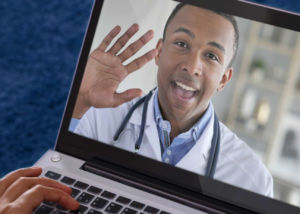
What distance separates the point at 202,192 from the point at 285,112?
0.20 metres

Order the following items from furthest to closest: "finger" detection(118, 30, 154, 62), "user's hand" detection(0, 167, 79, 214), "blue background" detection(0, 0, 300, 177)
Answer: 1. "blue background" detection(0, 0, 300, 177)
2. "finger" detection(118, 30, 154, 62)
3. "user's hand" detection(0, 167, 79, 214)

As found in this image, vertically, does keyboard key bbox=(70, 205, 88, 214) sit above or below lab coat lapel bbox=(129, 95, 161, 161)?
below

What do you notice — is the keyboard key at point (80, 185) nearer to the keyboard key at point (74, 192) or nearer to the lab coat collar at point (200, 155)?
the keyboard key at point (74, 192)

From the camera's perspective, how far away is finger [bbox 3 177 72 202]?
2.61ft

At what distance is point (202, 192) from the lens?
2.75ft

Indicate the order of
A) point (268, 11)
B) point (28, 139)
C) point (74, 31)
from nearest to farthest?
point (268, 11)
point (28, 139)
point (74, 31)

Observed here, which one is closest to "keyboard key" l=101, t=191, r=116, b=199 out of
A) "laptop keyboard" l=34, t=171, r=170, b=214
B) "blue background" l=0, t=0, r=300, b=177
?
"laptop keyboard" l=34, t=171, r=170, b=214

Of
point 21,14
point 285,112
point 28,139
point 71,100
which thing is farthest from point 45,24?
point 285,112

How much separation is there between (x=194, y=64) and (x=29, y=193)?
356mm

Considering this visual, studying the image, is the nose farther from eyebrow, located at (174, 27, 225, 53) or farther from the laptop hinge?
the laptop hinge

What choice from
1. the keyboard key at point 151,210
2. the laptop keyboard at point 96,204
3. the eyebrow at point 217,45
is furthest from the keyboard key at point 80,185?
the eyebrow at point 217,45

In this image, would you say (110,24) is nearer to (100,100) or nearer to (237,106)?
(100,100)

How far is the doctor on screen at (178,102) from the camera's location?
827 millimetres

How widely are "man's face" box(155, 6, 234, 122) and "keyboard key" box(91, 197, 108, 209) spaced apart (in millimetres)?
193
